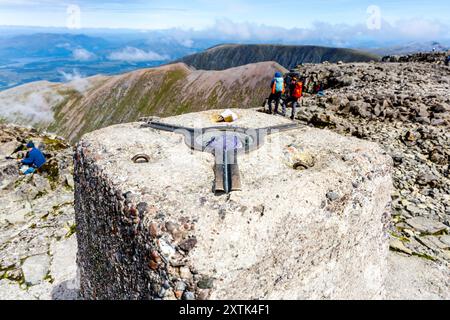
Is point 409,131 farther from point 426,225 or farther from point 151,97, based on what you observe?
point 151,97

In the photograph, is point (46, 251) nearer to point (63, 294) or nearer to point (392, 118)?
point (63, 294)

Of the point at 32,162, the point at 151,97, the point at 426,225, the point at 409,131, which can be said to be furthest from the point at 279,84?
the point at 151,97

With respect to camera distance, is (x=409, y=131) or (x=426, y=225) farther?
(x=409, y=131)

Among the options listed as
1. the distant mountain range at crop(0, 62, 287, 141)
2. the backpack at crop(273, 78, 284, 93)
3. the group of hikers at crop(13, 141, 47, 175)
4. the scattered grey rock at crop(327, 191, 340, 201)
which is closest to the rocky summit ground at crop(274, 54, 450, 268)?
the backpack at crop(273, 78, 284, 93)

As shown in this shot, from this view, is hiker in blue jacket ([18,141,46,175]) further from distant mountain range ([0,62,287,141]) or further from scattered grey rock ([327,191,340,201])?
distant mountain range ([0,62,287,141])

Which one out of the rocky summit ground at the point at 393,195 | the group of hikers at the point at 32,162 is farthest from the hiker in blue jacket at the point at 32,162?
the rocky summit ground at the point at 393,195

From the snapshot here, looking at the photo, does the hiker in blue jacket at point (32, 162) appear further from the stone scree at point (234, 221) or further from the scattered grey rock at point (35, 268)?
the stone scree at point (234, 221)
